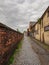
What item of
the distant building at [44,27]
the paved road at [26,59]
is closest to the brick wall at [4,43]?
the paved road at [26,59]

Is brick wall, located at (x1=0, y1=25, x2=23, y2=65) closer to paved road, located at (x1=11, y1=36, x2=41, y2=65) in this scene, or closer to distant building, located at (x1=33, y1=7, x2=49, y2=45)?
paved road, located at (x1=11, y1=36, x2=41, y2=65)

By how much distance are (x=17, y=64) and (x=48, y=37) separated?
50.7 ft

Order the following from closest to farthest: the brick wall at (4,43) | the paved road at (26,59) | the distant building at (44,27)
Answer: the brick wall at (4,43)
the paved road at (26,59)
the distant building at (44,27)

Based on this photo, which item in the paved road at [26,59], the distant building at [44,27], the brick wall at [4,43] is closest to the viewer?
the brick wall at [4,43]

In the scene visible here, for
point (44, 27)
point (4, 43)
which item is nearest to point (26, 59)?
point (4, 43)

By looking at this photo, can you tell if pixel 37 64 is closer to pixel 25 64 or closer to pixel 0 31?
pixel 25 64

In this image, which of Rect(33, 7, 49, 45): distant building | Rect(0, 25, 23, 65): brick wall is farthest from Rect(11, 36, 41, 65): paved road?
Rect(33, 7, 49, 45): distant building

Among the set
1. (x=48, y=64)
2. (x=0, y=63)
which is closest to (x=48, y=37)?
(x=48, y=64)

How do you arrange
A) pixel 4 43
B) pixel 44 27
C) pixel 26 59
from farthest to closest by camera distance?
1. pixel 44 27
2. pixel 26 59
3. pixel 4 43

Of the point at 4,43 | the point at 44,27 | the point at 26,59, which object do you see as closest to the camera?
the point at 4,43

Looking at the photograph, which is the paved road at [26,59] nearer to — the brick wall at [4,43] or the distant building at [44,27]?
the brick wall at [4,43]

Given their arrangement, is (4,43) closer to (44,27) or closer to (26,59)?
(26,59)

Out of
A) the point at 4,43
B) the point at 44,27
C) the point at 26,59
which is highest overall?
the point at 44,27

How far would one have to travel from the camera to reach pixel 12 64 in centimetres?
779
